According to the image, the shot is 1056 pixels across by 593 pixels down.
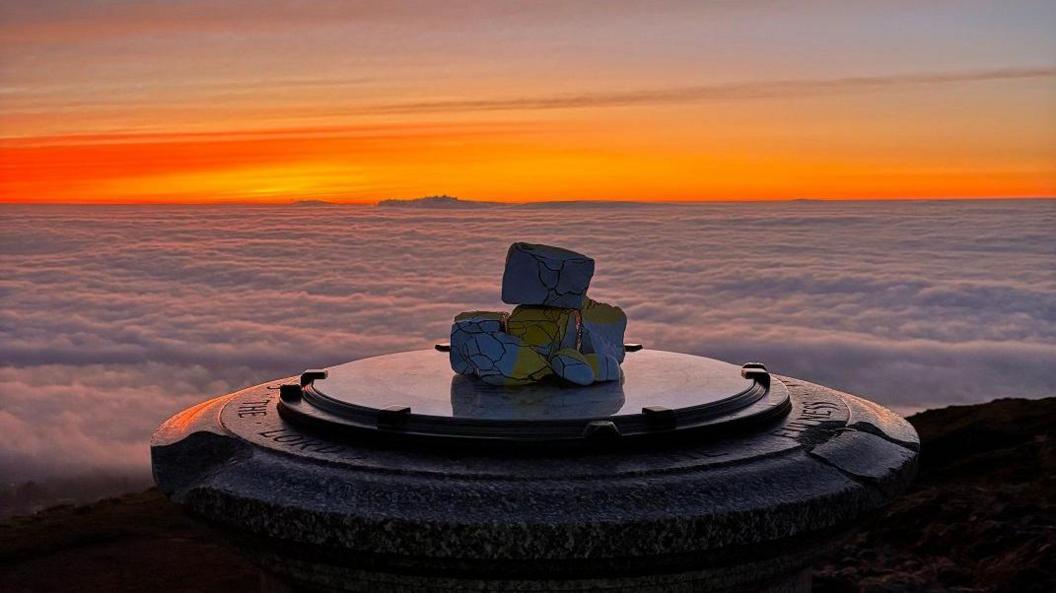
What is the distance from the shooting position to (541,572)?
420 centimetres

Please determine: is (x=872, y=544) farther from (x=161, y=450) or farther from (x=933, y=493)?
(x=161, y=450)

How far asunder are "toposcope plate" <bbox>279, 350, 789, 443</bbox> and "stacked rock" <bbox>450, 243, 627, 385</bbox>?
3.8 inches

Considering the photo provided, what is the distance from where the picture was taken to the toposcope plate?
4.77 meters

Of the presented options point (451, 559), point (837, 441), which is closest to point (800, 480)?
point (837, 441)

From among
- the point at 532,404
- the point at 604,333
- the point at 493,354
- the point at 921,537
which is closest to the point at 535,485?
the point at 532,404

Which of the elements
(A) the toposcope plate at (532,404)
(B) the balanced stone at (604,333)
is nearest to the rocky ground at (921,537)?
(A) the toposcope plate at (532,404)

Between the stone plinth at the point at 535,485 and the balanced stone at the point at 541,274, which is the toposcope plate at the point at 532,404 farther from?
the balanced stone at the point at 541,274

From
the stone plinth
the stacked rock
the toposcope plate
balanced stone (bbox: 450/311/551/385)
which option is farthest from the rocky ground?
balanced stone (bbox: 450/311/551/385)

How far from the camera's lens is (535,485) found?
430 centimetres

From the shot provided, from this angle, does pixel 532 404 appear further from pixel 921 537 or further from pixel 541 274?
pixel 921 537

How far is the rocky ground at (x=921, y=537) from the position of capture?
23.4 ft

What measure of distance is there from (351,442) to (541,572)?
1.23 metres

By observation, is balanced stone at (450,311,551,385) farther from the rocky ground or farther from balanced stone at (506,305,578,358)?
the rocky ground

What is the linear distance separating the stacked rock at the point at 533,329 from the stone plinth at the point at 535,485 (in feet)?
0.65
